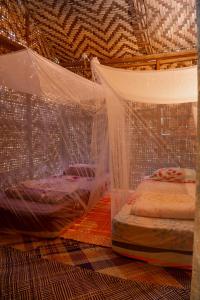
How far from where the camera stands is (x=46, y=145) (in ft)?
10.6

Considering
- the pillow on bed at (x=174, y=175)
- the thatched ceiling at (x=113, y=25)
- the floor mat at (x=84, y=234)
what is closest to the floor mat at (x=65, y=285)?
the floor mat at (x=84, y=234)

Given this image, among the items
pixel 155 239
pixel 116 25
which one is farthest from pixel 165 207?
pixel 116 25

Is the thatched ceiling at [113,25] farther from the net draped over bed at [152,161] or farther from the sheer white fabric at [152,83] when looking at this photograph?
the sheer white fabric at [152,83]

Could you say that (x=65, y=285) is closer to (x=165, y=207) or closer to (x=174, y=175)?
(x=165, y=207)

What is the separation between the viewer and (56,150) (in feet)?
10.9

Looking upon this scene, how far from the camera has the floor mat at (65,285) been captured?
195 centimetres

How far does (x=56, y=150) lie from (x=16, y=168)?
22.1 inches

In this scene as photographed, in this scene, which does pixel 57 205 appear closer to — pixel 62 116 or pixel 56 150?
pixel 56 150

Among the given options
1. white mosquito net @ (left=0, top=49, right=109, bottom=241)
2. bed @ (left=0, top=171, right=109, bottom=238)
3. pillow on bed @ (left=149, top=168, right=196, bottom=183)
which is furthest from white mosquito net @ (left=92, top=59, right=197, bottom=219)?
bed @ (left=0, top=171, right=109, bottom=238)

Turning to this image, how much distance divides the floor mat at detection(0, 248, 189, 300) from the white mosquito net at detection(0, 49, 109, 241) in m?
0.65

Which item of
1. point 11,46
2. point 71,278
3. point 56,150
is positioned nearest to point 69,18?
point 11,46

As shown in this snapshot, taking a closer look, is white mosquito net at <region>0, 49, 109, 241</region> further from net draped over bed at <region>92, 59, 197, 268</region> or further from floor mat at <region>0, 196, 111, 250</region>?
net draped over bed at <region>92, 59, 197, 268</region>

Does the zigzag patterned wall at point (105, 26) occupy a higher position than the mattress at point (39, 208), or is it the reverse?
the zigzag patterned wall at point (105, 26)

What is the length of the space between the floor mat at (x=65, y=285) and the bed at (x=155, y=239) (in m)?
0.31
